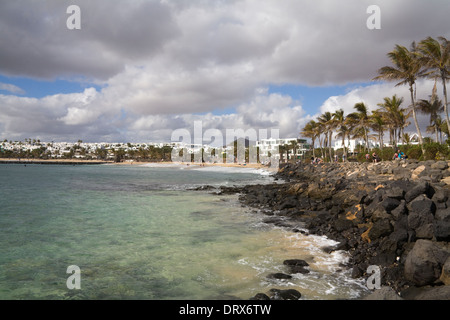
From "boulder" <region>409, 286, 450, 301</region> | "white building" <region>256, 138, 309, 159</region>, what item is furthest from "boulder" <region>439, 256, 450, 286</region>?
"white building" <region>256, 138, 309, 159</region>

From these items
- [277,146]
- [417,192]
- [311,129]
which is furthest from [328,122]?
[277,146]

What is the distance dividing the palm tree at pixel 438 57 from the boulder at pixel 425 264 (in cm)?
2436

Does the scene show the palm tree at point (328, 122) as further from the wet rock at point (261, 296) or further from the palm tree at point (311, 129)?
the wet rock at point (261, 296)

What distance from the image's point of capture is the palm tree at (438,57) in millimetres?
24797

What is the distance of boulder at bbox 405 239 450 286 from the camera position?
5918 mm

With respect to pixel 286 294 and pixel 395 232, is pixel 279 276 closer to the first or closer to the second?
pixel 286 294

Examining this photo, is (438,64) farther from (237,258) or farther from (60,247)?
(60,247)

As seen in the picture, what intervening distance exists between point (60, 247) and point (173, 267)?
4.85 meters

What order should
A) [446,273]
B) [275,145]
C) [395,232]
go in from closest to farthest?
[446,273], [395,232], [275,145]

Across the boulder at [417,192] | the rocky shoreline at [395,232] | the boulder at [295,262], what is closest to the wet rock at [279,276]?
the rocky shoreline at [395,232]

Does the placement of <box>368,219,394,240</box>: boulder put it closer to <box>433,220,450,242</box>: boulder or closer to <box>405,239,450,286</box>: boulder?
<box>433,220,450,242</box>: boulder

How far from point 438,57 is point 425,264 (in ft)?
90.0

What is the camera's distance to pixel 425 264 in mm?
5973

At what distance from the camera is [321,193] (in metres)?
19.4
